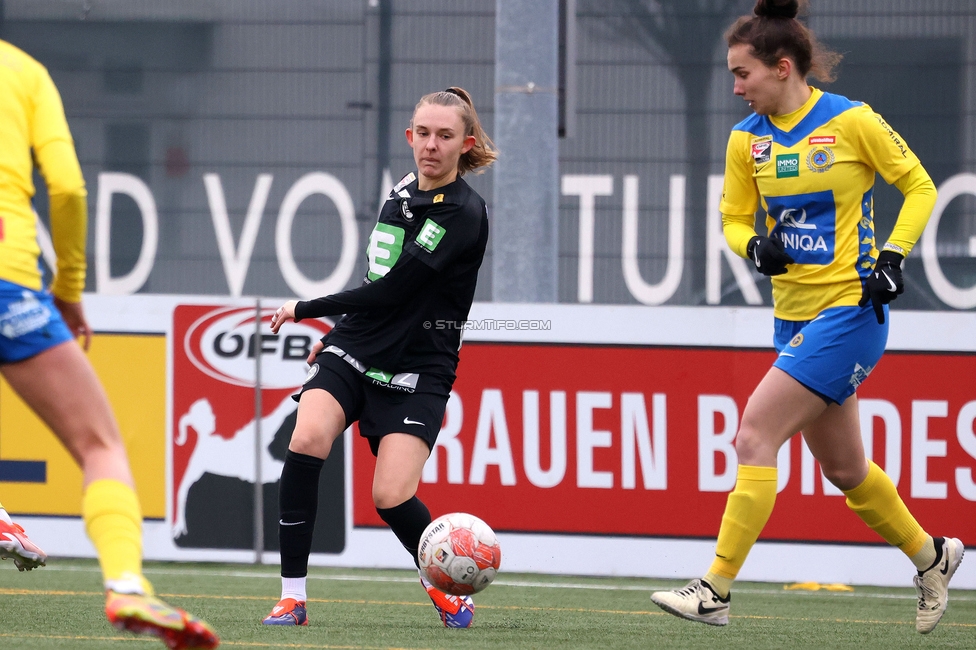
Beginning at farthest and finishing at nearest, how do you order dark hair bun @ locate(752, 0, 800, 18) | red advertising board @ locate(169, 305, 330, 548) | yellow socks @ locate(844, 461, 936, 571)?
red advertising board @ locate(169, 305, 330, 548), yellow socks @ locate(844, 461, 936, 571), dark hair bun @ locate(752, 0, 800, 18)

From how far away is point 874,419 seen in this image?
666 centimetres

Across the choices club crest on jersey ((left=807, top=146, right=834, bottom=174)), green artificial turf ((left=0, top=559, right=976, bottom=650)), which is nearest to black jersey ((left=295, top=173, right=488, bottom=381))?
green artificial turf ((left=0, top=559, right=976, bottom=650))

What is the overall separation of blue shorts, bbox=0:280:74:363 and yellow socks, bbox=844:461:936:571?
2765 millimetres

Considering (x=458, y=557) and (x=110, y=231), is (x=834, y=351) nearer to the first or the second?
(x=458, y=557)

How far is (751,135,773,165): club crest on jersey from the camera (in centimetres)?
452

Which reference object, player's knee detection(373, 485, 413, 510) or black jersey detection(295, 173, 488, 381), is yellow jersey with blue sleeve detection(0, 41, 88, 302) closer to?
black jersey detection(295, 173, 488, 381)

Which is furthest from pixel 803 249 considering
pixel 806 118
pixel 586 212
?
pixel 586 212

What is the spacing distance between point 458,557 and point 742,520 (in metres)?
0.90

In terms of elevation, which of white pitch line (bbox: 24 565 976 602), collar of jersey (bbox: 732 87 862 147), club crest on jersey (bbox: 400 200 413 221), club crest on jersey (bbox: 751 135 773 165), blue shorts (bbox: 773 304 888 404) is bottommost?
white pitch line (bbox: 24 565 976 602)

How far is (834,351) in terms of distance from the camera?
14.4 ft

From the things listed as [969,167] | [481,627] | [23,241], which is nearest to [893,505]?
[481,627]

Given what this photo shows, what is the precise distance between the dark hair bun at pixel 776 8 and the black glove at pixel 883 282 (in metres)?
0.84

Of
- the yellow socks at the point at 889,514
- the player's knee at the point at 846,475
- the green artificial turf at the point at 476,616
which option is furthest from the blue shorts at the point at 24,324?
the yellow socks at the point at 889,514

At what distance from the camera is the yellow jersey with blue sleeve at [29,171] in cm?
314
